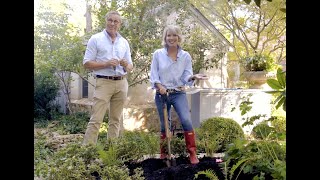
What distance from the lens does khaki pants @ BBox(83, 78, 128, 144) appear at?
3023mm

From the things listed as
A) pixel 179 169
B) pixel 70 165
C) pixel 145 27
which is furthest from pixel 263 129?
pixel 145 27

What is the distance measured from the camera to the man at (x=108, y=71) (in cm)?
302

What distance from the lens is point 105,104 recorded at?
10.2ft

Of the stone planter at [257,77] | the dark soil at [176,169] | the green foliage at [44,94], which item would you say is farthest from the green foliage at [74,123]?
the dark soil at [176,169]

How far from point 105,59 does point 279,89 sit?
231 centimetres

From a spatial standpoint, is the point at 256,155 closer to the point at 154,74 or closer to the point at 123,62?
the point at 154,74

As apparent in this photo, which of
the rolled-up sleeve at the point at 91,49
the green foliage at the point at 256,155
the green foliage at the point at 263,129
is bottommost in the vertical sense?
the green foliage at the point at 256,155

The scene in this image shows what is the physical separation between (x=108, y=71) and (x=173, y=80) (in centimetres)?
63

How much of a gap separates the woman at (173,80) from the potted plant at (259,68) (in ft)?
8.34

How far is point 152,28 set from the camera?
5.19 meters

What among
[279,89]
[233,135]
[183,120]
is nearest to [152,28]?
[233,135]

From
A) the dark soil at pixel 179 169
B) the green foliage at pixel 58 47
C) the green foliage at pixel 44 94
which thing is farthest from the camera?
the green foliage at pixel 44 94

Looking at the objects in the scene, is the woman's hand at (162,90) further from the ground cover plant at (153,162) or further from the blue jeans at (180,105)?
the ground cover plant at (153,162)

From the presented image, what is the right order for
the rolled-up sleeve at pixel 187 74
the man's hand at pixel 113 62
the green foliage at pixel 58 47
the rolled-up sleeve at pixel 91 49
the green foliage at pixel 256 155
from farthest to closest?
the green foliage at pixel 58 47
the rolled-up sleeve at pixel 91 49
the man's hand at pixel 113 62
the rolled-up sleeve at pixel 187 74
the green foliage at pixel 256 155
